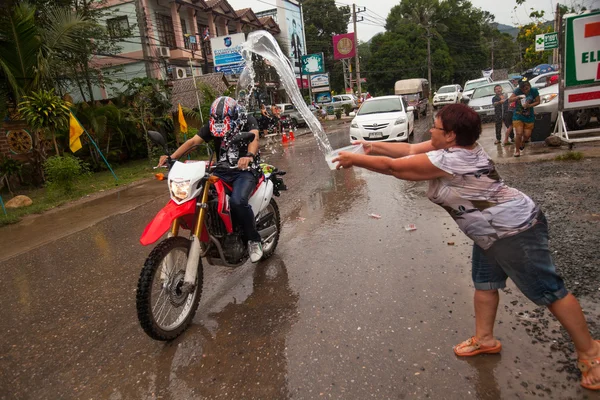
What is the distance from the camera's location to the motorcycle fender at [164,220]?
312 centimetres

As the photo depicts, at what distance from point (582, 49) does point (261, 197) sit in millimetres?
8031

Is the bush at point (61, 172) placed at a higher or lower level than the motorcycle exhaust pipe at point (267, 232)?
higher

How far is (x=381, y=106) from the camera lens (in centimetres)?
1487

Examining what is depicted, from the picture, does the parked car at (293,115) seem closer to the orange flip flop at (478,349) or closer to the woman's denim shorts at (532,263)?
the orange flip flop at (478,349)

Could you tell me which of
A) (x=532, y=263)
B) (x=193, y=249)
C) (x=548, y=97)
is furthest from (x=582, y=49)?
(x=193, y=249)

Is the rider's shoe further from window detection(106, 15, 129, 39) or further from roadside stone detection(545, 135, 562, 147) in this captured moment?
window detection(106, 15, 129, 39)

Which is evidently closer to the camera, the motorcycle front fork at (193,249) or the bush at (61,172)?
the motorcycle front fork at (193,249)

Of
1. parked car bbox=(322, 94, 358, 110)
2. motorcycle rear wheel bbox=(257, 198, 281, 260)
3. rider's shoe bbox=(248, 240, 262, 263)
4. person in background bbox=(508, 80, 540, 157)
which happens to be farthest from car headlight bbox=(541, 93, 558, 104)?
parked car bbox=(322, 94, 358, 110)

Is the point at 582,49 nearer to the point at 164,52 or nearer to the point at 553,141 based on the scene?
the point at 553,141

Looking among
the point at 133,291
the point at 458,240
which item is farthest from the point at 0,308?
the point at 458,240

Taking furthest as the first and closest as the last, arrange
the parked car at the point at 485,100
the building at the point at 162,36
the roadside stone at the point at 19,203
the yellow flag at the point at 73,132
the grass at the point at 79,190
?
the building at the point at 162,36
the parked car at the point at 485,100
the yellow flag at the point at 73,132
the roadside stone at the point at 19,203
the grass at the point at 79,190

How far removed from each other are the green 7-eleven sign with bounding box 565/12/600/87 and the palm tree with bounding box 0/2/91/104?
457 inches

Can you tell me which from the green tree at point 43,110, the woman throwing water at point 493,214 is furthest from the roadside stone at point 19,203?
the woman throwing water at point 493,214

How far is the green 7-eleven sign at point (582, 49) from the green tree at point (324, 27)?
51728 millimetres
